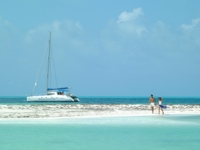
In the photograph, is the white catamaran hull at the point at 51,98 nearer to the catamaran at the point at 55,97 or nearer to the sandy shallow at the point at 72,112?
the catamaran at the point at 55,97

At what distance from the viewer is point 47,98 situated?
8369 cm
